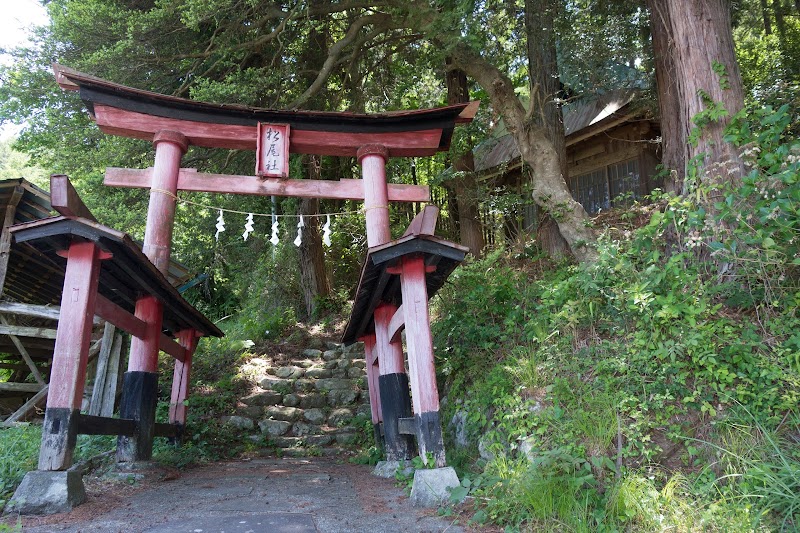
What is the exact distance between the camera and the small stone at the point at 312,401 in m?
10.2

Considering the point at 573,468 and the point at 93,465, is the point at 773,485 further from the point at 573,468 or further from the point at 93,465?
the point at 93,465

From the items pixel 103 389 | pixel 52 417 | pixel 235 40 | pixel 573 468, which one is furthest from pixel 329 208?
pixel 573 468

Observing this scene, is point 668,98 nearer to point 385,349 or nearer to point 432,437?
point 385,349

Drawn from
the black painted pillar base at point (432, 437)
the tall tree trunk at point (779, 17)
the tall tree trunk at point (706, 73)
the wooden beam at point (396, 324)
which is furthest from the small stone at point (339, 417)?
the tall tree trunk at point (779, 17)

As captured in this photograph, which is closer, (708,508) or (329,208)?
(708,508)

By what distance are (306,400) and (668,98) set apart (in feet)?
24.4

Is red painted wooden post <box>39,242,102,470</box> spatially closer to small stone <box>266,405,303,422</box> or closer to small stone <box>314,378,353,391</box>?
small stone <box>266,405,303,422</box>

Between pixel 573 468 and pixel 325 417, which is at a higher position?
pixel 325 417

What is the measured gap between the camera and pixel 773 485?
3.46 metres

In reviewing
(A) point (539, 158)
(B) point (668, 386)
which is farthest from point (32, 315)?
(B) point (668, 386)

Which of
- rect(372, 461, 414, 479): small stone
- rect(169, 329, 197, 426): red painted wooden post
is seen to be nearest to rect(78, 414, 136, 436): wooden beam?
rect(169, 329, 197, 426): red painted wooden post

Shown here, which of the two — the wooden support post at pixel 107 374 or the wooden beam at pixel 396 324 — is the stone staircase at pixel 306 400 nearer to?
the wooden support post at pixel 107 374

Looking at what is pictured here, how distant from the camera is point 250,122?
23.9 ft

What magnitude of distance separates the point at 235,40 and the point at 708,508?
947cm
